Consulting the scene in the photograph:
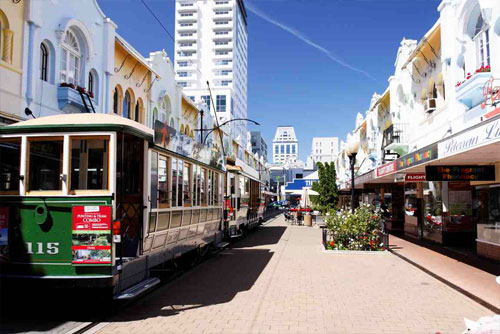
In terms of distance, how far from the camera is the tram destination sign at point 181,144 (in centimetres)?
756

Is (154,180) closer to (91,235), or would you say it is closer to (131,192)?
(131,192)

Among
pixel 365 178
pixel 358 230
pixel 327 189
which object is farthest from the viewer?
pixel 327 189

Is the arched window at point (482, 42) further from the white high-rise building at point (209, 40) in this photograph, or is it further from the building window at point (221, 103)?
the white high-rise building at point (209, 40)

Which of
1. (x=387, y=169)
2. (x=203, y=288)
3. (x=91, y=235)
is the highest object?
(x=387, y=169)

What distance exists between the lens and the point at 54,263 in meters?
6.09

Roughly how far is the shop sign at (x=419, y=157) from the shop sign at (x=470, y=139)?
1.35 feet

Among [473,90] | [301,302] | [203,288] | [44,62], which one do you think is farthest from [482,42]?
[44,62]

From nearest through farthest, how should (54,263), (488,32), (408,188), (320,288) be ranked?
(54,263) < (320,288) < (488,32) < (408,188)

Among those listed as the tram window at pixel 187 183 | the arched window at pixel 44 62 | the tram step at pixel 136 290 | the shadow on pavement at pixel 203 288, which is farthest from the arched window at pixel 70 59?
the tram step at pixel 136 290

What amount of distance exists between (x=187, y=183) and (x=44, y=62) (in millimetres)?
7650

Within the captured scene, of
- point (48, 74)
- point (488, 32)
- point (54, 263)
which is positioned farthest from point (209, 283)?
point (488, 32)

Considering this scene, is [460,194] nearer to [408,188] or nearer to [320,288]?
[408,188]

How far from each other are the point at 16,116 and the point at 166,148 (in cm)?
628

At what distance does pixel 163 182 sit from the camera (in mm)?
7922
